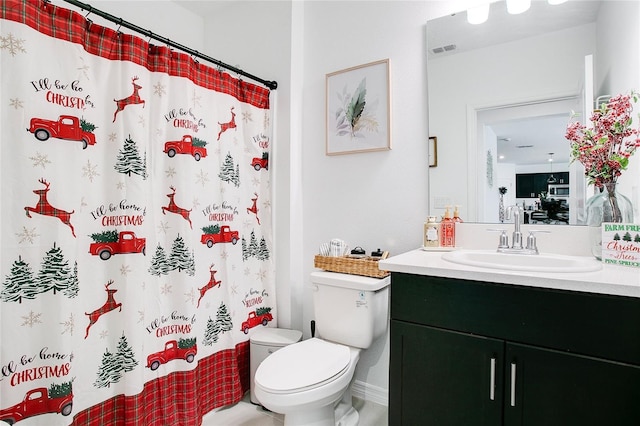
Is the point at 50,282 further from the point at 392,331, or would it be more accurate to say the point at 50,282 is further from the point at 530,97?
the point at 530,97

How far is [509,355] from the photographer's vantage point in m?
1.21

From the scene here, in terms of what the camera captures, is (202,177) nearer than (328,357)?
No

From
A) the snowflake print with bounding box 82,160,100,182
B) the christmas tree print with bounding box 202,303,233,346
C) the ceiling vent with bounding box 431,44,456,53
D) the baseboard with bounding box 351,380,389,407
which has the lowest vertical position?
the baseboard with bounding box 351,380,389,407

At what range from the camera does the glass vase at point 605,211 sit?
1.37 meters

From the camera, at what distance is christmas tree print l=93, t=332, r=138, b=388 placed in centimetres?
152

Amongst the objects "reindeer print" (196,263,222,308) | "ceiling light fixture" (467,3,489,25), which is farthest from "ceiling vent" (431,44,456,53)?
"reindeer print" (196,263,222,308)

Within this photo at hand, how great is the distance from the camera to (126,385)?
1.57 meters

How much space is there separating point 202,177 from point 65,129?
66 cm

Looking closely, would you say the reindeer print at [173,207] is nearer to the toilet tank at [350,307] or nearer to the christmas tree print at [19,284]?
the christmas tree print at [19,284]

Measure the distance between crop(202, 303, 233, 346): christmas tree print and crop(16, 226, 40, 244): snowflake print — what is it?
37.1 inches

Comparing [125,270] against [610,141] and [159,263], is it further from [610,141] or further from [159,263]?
[610,141]

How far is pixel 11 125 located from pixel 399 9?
1.94m

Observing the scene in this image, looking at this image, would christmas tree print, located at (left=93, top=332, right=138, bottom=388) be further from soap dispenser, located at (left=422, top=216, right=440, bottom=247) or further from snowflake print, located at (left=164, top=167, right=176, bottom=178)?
soap dispenser, located at (left=422, top=216, right=440, bottom=247)

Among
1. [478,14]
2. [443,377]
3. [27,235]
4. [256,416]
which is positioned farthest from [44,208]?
[478,14]
